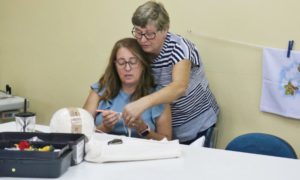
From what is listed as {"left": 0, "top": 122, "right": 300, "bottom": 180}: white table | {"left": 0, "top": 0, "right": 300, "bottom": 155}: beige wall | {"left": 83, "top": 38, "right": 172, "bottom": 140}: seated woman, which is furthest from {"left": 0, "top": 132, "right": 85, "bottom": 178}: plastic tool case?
{"left": 0, "top": 0, "right": 300, "bottom": 155}: beige wall

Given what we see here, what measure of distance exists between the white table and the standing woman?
0.40 metres

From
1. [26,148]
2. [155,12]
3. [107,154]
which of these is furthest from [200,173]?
[155,12]

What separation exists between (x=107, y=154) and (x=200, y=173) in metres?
0.36

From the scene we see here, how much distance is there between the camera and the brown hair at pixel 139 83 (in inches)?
84.0

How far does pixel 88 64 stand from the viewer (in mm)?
3068

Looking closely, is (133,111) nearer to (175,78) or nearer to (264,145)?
(175,78)

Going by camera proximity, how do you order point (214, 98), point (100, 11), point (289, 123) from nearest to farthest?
point (289, 123), point (214, 98), point (100, 11)

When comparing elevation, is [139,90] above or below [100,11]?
below

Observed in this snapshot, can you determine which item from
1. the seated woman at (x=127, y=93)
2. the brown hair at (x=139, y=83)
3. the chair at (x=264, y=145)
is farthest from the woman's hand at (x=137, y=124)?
the chair at (x=264, y=145)

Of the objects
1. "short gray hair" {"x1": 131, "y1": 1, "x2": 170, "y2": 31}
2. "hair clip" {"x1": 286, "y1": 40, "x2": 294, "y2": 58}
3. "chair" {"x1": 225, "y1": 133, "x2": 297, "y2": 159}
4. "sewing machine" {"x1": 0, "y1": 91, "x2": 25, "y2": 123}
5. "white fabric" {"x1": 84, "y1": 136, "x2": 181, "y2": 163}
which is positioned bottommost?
"sewing machine" {"x1": 0, "y1": 91, "x2": 25, "y2": 123}

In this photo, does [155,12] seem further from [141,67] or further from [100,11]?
[100,11]

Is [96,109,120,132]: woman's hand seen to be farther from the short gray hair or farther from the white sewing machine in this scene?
the white sewing machine

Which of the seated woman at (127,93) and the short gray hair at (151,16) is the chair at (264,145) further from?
the short gray hair at (151,16)

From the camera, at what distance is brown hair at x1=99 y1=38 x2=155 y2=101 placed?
2.13 m
